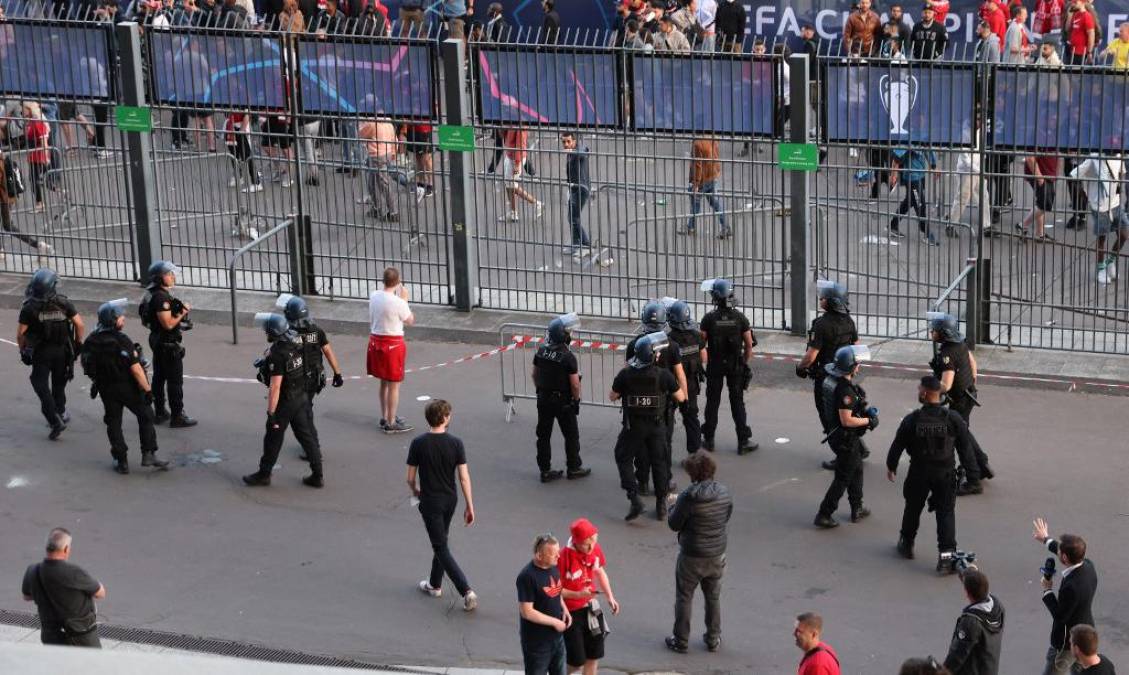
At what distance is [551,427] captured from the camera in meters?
12.1

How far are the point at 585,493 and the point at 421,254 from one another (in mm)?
6480

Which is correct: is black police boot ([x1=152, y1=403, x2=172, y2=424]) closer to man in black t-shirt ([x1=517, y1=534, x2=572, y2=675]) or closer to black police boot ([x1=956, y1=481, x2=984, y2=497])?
man in black t-shirt ([x1=517, y1=534, x2=572, y2=675])

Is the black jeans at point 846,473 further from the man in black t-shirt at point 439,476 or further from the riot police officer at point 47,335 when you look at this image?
the riot police officer at point 47,335

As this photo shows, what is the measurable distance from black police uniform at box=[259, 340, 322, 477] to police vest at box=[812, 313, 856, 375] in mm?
3998

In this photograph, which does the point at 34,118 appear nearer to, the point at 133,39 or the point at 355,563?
the point at 133,39

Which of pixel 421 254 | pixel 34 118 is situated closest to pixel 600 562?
pixel 421 254

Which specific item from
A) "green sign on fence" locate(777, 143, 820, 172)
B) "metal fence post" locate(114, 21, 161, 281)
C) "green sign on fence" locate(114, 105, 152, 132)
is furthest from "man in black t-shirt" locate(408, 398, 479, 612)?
"metal fence post" locate(114, 21, 161, 281)

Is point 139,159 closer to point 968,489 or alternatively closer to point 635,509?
point 635,509

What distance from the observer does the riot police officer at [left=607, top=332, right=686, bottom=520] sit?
11062 mm

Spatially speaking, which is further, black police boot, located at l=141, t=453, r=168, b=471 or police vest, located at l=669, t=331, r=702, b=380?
black police boot, located at l=141, t=453, r=168, b=471

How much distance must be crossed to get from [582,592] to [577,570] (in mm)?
131

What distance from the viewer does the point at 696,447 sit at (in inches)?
498

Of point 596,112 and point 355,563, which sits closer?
point 355,563

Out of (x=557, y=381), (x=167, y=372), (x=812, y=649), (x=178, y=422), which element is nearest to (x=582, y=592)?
(x=812, y=649)
